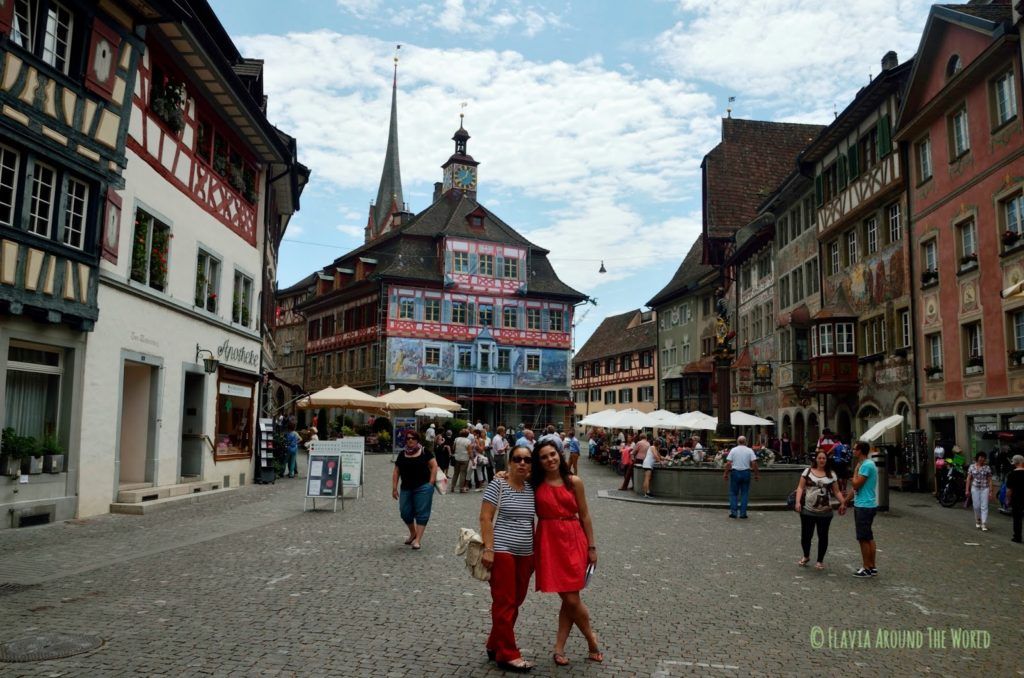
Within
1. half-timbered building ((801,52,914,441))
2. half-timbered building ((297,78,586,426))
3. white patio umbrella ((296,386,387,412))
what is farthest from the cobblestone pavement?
half-timbered building ((297,78,586,426))

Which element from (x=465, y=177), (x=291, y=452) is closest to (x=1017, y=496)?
(x=291, y=452)

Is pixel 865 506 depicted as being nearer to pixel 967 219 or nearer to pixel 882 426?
pixel 967 219

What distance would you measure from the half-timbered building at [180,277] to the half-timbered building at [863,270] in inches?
726

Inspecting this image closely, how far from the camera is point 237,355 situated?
22.8 metres

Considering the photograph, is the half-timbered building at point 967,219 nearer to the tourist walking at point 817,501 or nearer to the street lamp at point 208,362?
the tourist walking at point 817,501

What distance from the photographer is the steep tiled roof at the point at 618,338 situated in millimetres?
70312

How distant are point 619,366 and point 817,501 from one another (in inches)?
2535

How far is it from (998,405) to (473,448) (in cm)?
1305

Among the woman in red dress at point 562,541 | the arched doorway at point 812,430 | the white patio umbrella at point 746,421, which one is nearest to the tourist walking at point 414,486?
the woman in red dress at point 562,541

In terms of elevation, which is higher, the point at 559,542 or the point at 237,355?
the point at 237,355

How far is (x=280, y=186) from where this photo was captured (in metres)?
28.3

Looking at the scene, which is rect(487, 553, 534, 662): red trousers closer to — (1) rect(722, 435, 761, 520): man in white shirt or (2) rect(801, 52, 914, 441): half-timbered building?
(1) rect(722, 435, 761, 520): man in white shirt

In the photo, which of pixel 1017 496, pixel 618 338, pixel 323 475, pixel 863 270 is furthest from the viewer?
pixel 618 338

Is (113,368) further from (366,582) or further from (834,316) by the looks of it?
(834,316)
